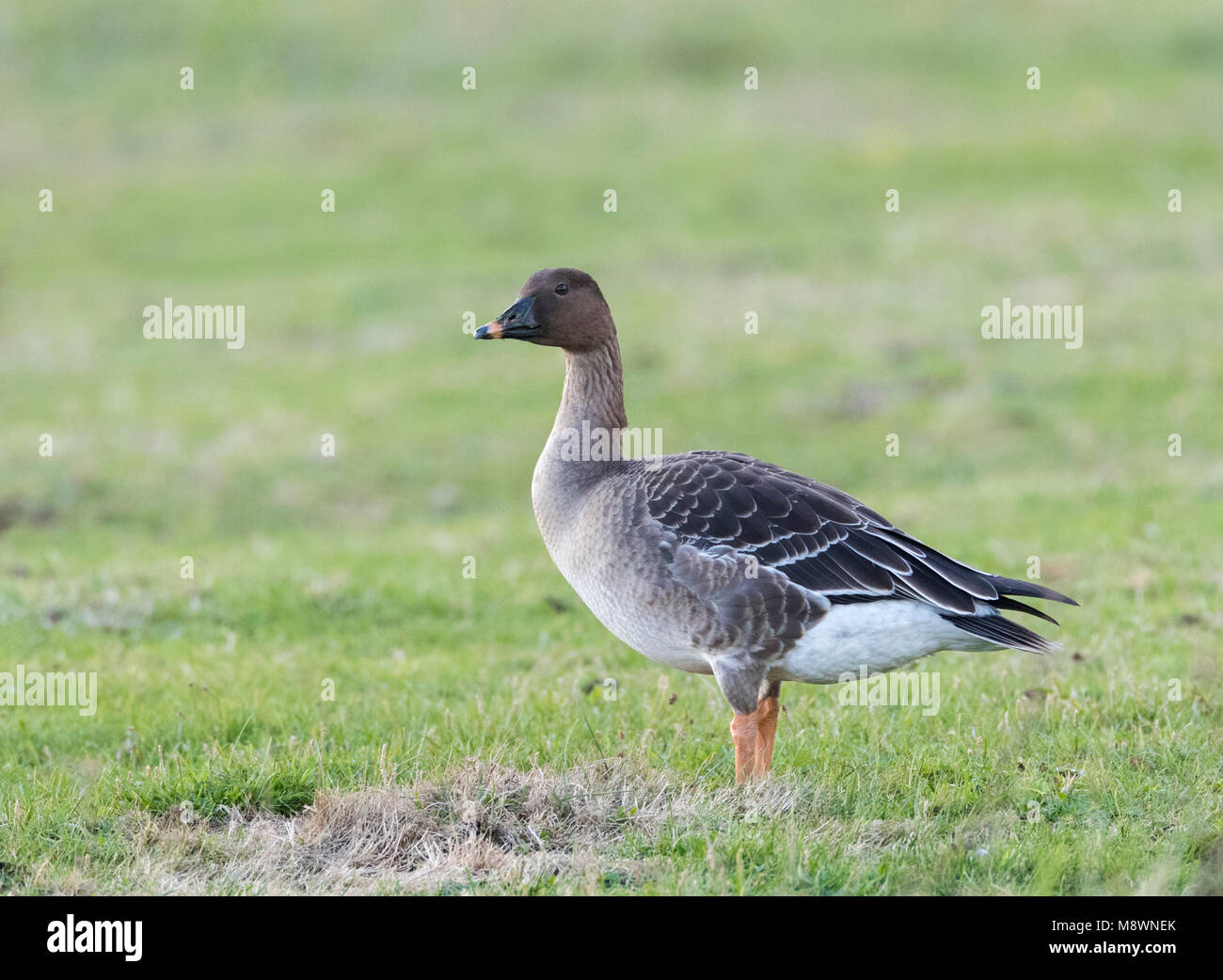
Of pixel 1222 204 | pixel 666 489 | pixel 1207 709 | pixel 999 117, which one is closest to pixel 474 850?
pixel 666 489

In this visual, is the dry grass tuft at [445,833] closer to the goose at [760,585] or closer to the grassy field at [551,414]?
the grassy field at [551,414]

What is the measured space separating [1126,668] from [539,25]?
3595 cm

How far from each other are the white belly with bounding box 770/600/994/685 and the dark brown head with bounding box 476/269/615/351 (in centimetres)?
214

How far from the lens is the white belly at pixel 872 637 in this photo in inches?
259

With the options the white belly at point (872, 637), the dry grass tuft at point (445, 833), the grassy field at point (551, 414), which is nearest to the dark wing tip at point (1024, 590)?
the white belly at point (872, 637)

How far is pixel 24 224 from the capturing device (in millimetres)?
29297

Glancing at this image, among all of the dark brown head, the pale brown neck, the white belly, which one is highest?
the dark brown head

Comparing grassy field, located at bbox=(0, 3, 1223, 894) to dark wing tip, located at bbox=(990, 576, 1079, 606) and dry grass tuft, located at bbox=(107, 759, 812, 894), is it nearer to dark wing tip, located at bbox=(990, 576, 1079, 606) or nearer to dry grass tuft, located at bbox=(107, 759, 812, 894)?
dry grass tuft, located at bbox=(107, 759, 812, 894)

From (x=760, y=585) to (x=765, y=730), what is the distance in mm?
826

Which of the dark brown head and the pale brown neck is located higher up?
the dark brown head

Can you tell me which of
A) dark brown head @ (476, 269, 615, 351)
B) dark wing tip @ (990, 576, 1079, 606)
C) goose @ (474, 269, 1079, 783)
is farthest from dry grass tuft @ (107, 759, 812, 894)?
dark brown head @ (476, 269, 615, 351)

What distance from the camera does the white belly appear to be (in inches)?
259

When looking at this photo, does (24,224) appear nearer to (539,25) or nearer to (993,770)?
(539,25)
